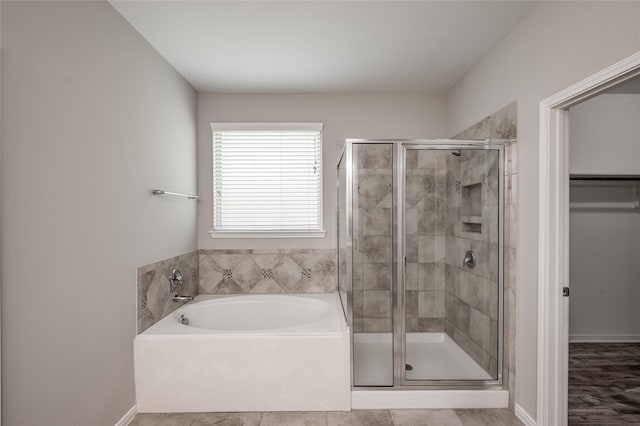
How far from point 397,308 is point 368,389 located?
0.58 metres

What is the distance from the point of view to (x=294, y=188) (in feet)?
11.7

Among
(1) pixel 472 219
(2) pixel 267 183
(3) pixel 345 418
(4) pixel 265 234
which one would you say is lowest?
(3) pixel 345 418

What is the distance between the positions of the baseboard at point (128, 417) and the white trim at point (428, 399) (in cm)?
143

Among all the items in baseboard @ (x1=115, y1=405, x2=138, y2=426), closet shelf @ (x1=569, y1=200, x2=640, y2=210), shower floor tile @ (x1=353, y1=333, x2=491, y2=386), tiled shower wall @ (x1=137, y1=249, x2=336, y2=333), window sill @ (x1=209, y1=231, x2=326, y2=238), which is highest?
closet shelf @ (x1=569, y1=200, x2=640, y2=210)

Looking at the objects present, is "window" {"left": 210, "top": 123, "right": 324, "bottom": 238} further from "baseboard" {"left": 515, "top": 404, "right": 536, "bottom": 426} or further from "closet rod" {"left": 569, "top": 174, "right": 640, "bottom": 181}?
"closet rod" {"left": 569, "top": 174, "right": 640, "bottom": 181}

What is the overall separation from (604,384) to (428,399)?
1.49 meters

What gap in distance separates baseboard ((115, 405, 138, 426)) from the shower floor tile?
1.46 m

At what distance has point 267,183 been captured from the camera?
140 inches

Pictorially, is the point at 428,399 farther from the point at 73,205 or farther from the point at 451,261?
the point at 73,205

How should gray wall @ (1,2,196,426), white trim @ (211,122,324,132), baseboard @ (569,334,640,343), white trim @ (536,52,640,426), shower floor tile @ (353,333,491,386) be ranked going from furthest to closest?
baseboard @ (569,334,640,343) → white trim @ (211,122,324,132) → shower floor tile @ (353,333,491,386) → white trim @ (536,52,640,426) → gray wall @ (1,2,196,426)

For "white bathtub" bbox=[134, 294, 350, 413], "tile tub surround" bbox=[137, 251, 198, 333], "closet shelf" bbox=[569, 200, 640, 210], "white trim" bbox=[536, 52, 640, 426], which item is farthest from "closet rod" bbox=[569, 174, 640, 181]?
"tile tub surround" bbox=[137, 251, 198, 333]

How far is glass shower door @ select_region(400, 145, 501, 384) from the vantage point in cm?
248

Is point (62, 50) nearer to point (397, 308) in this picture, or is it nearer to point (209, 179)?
point (209, 179)

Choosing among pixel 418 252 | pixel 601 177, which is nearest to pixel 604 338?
pixel 601 177
